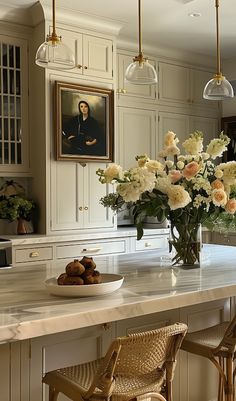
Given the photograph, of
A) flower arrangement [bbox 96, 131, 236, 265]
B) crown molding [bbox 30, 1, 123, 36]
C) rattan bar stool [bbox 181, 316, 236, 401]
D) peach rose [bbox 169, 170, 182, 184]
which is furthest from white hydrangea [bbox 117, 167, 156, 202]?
crown molding [bbox 30, 1, 123, 36]

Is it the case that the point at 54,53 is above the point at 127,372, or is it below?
above

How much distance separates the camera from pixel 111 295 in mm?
1817

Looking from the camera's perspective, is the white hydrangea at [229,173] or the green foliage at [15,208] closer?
the white hydrangea at [229,173]

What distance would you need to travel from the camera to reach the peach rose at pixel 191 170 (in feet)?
7.54

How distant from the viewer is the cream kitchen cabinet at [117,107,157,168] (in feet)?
15.7

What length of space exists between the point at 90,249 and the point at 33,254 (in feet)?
1.71

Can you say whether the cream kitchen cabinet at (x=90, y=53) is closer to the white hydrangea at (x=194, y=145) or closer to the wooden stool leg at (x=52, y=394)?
the white hydrangea at (x=194, y=145)

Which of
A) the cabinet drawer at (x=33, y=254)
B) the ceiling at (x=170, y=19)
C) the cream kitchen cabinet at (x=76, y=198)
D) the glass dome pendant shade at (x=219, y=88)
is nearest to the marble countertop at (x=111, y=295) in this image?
the glass dome pendant shade at (x=219, y=88)

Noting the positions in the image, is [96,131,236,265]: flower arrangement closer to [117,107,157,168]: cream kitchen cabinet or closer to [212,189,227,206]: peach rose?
[212,189,227,206]: peach rose

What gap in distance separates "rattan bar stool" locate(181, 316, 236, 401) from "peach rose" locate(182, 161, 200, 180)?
69 centimetres

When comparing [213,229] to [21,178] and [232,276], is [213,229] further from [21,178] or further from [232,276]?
[21,178]

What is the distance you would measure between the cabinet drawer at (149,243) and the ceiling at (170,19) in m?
1.94

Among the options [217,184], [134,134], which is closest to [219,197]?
[217,184]

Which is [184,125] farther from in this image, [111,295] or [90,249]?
[111,295]
